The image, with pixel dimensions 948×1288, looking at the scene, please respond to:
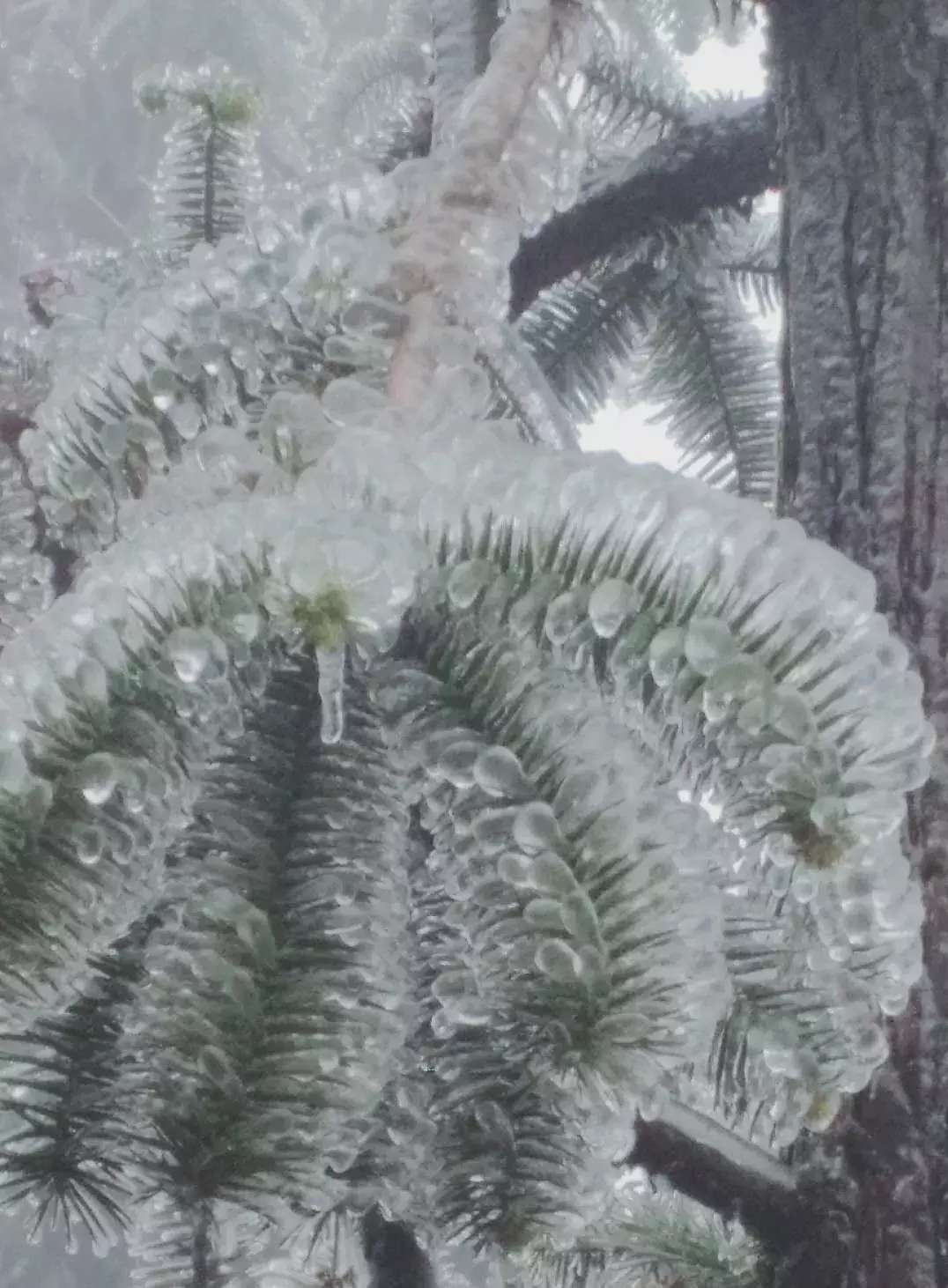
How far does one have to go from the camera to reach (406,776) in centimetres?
26

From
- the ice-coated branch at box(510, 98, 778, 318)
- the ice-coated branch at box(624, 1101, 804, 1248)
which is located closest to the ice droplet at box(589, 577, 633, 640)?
the ice-coated branch at box(624, 1101, 804, 1248)

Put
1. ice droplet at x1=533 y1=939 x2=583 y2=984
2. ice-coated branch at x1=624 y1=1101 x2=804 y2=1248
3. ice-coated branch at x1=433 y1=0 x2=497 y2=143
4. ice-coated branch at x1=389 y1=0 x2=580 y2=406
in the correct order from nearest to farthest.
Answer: ice droplet at x1=533 y1=939 x2=583 y2=984
ice-coated branch at x1=389 y1=0 x2=580 y2=406
ice-coated branch at x1=624 y1=1101 x2=804 y2=1248
ice-coated branch at x1=433 y1=0 x2=497 y2=143

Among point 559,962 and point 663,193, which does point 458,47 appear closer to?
point 663,193

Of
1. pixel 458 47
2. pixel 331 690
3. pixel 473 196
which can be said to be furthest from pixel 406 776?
pixel 458 47

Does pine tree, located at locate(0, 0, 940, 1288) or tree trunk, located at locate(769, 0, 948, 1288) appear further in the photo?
tree trunk, located at locate(769, 0, 948, 1288)

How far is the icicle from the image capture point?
0.21m

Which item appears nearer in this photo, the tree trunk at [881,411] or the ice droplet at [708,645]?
the ice droplet at [708,645]

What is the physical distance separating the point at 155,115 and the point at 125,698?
32 centimetres

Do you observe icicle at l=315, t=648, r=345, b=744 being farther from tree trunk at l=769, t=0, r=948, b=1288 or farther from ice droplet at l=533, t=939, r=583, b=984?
tree trunk at l=769, t=0, r=948, b=1288

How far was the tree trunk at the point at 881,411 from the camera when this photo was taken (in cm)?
39

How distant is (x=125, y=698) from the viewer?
0.21 m

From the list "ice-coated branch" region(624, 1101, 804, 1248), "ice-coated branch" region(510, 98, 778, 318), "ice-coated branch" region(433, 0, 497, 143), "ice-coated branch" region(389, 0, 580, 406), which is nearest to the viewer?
"ice-coated branch" region(389, 0, 580, 406)

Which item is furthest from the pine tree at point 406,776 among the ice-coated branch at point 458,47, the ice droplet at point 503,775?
the ice-coated branch at point 458,47

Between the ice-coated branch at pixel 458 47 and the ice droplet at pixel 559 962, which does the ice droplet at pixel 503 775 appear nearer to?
the ice droplet at pixel 559 962
